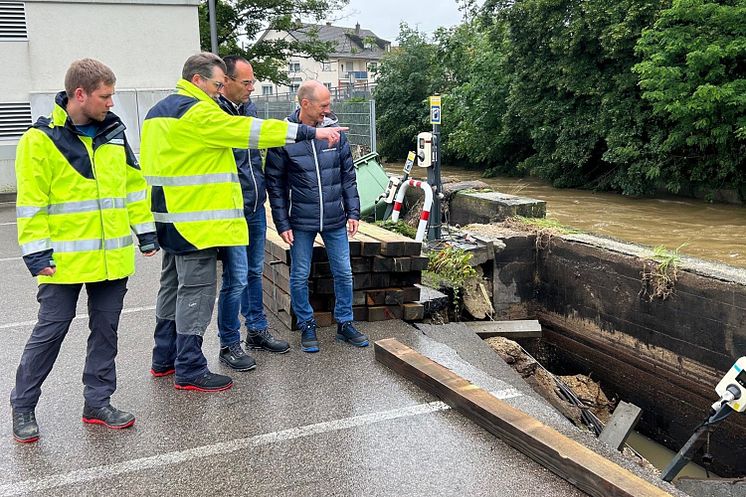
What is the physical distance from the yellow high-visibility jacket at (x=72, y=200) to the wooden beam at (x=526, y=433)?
1.97m

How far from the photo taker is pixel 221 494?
135 inches

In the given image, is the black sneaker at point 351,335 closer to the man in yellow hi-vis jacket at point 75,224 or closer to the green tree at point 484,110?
the man in yellow hi-vis jacket at point 75,224

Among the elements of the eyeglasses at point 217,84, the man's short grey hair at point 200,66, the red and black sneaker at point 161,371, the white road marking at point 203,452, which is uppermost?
the man's short grey hair at point 200,66

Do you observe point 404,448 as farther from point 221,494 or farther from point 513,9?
point 513,9

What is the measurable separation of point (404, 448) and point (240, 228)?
1722 mm

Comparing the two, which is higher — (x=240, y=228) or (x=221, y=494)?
(x=240, y=228)

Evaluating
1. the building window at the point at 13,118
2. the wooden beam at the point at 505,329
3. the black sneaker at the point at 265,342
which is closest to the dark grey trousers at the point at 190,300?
the black sneaker at the point at 265,342

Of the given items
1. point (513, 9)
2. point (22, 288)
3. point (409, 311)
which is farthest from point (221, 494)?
point (513, 9)

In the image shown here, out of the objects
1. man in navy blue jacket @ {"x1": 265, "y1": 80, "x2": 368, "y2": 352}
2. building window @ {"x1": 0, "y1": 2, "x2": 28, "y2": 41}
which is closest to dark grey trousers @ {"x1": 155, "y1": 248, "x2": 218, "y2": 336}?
man in navy blue jacket @ {"x1": 265, "y1": 80, "x2": 368, "y2": 352}

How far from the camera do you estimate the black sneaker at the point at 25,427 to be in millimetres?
3996

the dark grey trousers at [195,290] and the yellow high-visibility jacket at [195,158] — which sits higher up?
the yellow high-visibility jacket at [195,158]

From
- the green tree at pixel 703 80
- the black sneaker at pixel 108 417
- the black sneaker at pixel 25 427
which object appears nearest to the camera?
the black sneaker at pixel 25 427

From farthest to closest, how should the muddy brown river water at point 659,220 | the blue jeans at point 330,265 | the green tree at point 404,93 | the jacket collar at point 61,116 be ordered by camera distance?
the green tree at point 404,93 < the muddy brown river water at point 659,220 < the blue jeans at point 330,265 < the jacket collar at point 61,116

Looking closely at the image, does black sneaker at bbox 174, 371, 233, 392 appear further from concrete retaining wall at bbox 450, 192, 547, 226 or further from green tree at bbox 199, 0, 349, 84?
green tree at bbox 199, 0, 349, 84
